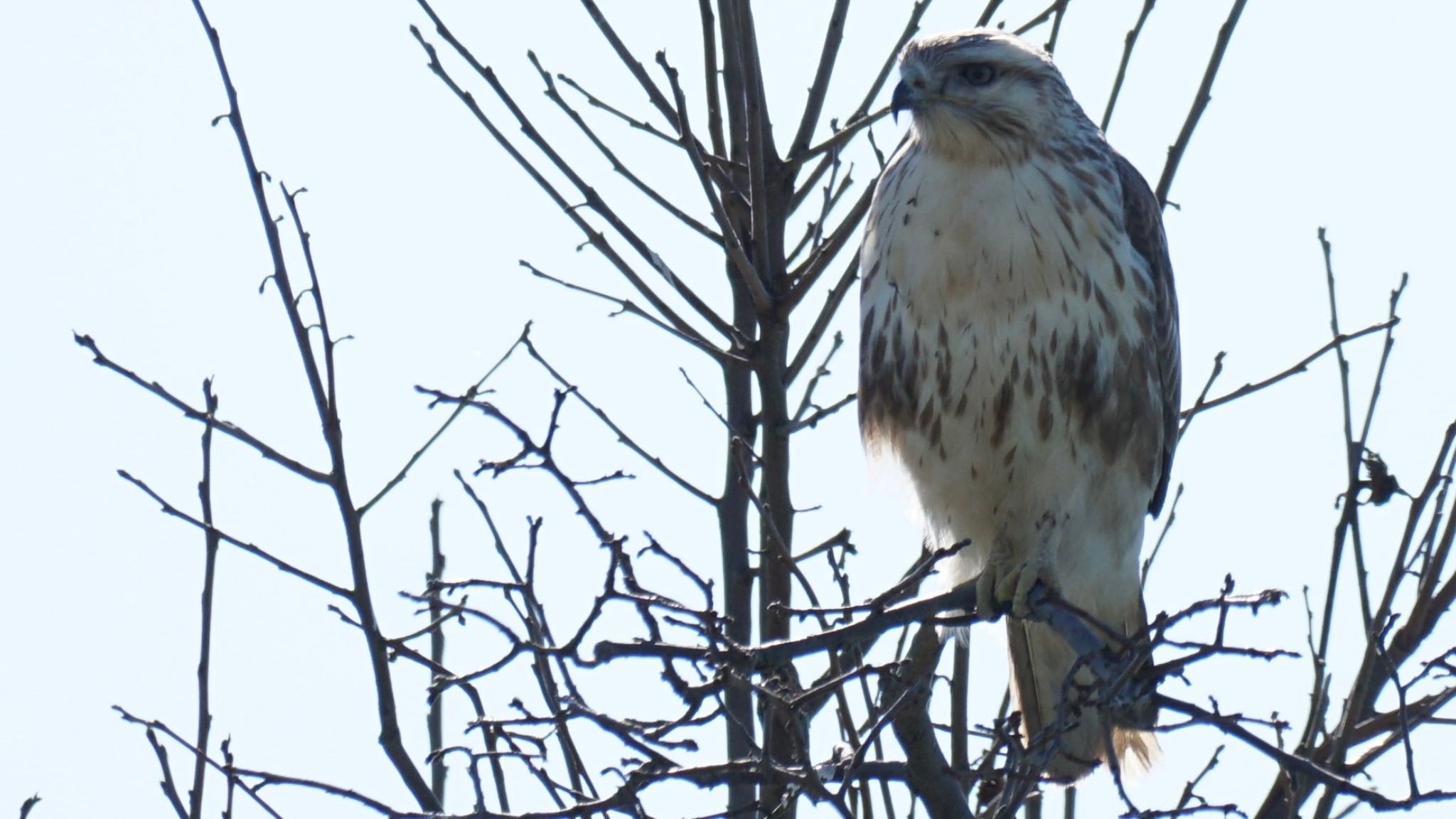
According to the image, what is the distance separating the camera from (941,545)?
14.7 ft

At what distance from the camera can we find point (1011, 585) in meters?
3.98

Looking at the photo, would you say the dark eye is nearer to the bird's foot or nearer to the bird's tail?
the bird's foot

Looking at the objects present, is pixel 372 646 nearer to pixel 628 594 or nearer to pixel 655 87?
pixel 628 594

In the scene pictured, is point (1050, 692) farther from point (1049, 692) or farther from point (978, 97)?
point (978, 97)

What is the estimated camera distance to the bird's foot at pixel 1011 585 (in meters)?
3.91

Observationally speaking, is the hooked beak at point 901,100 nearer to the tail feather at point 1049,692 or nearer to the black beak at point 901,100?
the black beak at point 901,100

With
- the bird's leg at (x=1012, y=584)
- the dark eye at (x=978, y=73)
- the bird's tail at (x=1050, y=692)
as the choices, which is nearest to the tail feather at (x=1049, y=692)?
the bird's tail at (x=1050, y=692)

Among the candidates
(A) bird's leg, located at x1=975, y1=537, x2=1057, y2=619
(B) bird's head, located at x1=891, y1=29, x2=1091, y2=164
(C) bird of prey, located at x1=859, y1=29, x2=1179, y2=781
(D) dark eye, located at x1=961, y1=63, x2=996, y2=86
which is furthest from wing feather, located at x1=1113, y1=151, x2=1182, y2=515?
(A) bird's leg, located at x1=975, y1=537, x2=1057, y2=619

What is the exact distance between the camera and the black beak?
403cm

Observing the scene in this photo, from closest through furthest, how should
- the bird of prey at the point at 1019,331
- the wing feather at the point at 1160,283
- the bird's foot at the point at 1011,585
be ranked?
the bird's foot at the point at 1011,585
the bird of prey at the point at 1019,331
the wing feather at the point at 1160,283

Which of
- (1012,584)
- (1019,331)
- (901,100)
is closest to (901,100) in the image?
(901,100)

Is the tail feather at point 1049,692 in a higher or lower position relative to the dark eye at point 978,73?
lower

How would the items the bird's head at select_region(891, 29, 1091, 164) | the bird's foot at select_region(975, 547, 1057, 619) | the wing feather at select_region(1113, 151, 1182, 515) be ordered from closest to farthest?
the bird's foot at select_region(975, 547, 1057, 619), the bird's head at select_region(891, 29, 1091, 164), the wing feather at select_region(1113, 151, 1182, 515)

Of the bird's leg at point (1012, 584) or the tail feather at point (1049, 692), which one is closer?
the bird's leg at point (1012, 584)
